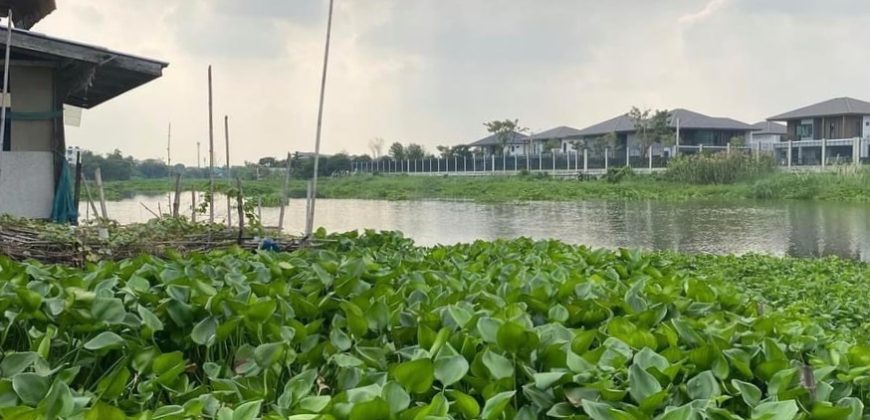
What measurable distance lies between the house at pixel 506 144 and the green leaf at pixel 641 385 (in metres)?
44.3

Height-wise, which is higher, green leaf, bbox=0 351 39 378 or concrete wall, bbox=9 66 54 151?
concrete wall, bbox=9 66 54 151

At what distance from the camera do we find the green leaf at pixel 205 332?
1615 mm

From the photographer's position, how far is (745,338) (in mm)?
1576

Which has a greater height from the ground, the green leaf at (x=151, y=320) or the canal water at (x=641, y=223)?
the green leaf at (x=151, y=320)

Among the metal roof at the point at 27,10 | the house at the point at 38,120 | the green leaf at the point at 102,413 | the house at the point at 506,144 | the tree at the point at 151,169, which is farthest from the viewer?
the house at the point at 506,144

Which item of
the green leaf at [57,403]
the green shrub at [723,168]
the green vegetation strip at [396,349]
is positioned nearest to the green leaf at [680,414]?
the green vegetation strip at [396,349]

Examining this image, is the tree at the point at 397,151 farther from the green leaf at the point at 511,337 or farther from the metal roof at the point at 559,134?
the green leaf at the point at 511,337

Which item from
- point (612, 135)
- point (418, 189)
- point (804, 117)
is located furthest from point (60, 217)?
point (804, 117)

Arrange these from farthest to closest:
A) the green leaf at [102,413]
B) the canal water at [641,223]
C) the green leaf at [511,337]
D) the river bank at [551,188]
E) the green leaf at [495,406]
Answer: the river bank at [551,188], the canal water at [641,223], the green leaf at [511,337], the green leaf at [495,406], the green leaf at [102,413]

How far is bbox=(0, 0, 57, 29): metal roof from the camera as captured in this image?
844 centimetres

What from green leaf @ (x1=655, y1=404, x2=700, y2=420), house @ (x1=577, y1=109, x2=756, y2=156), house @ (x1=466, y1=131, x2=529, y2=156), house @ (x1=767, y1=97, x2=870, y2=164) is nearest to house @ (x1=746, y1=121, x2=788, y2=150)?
house @ (x1=577, y1=109, x2=756, y2=156)

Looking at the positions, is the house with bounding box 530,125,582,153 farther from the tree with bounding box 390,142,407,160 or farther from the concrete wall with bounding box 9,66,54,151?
the concrete wall with bounding box 9,66,54,151

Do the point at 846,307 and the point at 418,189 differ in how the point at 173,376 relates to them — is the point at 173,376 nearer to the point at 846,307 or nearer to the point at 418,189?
the point at 846,307

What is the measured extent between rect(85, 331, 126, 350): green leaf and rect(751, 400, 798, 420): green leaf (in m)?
1.16
